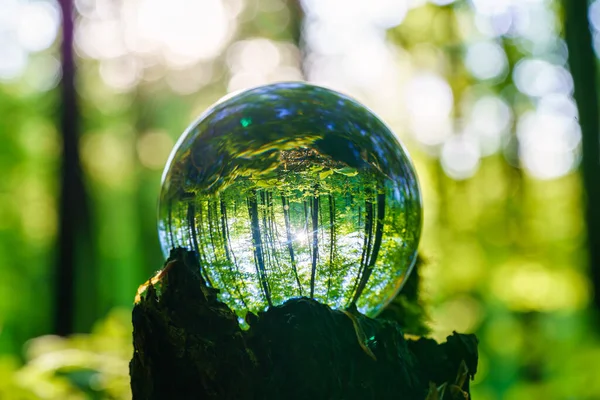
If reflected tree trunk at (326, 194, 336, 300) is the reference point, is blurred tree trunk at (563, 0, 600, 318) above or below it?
above

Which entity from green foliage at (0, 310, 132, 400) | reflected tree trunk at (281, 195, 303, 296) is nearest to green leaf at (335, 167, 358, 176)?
reflected tree trunk at (281, 195, 303, 296)

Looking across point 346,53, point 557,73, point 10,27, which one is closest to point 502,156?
point 557,73

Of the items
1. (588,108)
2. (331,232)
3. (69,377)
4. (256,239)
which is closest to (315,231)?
(331,232)

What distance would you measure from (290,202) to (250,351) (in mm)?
494

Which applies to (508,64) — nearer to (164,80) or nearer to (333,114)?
(164,80)

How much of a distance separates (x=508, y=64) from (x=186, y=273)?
1255cm

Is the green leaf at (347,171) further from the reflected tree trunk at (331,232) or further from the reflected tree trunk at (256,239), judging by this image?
the reflected tree trunk at (256,239)

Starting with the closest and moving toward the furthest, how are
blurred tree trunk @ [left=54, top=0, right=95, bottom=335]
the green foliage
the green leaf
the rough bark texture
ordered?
the rough bark texture → the green leaf → the green foliage → blurred tree trunk @ [left=54, top=0, right=95, bottom=335]

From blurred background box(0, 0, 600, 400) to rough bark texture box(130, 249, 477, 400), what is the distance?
747cm

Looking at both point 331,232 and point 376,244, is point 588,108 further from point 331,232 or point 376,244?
point 331,232

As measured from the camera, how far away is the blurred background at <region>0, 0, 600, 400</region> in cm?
1045

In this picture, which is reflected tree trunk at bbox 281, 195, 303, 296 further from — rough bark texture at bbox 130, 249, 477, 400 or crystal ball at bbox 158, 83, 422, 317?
rough bark texture at bbox 130, 249, 477, 400

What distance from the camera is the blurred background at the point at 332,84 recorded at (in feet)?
34.3

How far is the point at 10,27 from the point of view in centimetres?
1166
